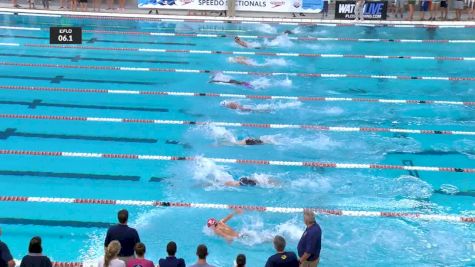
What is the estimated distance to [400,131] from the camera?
1136 cm

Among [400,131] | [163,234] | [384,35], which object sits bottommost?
[163,234]

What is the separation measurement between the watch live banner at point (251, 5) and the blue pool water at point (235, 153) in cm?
367

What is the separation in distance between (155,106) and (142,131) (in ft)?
4.48

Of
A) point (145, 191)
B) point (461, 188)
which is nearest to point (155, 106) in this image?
point (145, 191)

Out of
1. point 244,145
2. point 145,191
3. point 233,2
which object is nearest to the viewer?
point 145,191

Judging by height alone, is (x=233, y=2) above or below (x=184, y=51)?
above

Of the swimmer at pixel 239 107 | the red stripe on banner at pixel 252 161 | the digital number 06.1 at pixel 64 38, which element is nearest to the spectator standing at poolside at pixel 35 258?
the red stripe on banner at pixel 252 161

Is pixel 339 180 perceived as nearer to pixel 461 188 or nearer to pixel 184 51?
pixel 461 188

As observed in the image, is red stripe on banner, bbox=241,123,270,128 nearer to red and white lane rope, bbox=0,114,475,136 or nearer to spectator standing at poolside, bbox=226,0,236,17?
red and white lane rope, bbox=0,114,475,136

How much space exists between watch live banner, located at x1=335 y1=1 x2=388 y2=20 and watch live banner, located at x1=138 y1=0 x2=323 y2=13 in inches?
25.9

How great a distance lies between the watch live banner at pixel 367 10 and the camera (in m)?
19.7

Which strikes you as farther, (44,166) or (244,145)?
(244,145)

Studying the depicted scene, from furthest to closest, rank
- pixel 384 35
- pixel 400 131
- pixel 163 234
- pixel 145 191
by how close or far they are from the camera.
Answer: pixel 384 35, pixel 400 131, pixel 145 191, pixel 163 234

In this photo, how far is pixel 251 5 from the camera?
66.5ft
